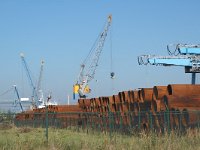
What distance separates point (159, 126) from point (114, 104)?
9059 millimetres

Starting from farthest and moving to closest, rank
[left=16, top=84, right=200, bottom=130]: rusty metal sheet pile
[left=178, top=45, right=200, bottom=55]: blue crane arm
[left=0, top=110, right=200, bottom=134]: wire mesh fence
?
[left=178, top=45, right=200, bottom=55]: blue crane arm < [left=16, top=84, right=200, bottom=130]: rusty metal sheet pile < [left=0, top=110, right=200, bottom=134]: wire mesh fence

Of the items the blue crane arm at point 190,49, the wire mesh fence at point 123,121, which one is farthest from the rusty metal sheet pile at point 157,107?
the blue crane arm at point 190,49

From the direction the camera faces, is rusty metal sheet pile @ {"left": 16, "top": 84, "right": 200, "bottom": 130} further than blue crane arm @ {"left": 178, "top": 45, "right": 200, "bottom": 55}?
No

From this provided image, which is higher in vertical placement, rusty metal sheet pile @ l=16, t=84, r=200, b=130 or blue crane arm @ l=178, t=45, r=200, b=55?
blue crane arm @ l=178, t=45, r=200, b=55

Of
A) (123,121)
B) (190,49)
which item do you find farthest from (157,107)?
(190,49)

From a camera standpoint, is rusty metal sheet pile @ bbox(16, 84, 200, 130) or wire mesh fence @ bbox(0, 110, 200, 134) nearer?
wire mesh fence @ bbox(0, 110, 200, 134)

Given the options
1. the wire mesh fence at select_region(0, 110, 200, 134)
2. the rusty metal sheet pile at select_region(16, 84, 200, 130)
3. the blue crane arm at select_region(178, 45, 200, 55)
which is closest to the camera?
the wire mesh fence at select_region(0, 110, 200, 134)

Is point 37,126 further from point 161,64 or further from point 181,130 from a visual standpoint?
point 161,64

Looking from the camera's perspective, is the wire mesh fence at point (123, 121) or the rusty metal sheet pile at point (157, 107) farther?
the rusty metal sheet pile at point (157, 107)

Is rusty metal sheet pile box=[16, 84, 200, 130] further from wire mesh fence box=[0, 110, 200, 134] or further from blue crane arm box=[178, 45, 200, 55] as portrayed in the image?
blue crane arm box=[178, 45, 200, 55]

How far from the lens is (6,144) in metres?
14.6

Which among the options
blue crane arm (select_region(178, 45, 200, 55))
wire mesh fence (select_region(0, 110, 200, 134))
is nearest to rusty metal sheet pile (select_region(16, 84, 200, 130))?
wire mesh fence (select_region(0, 110, 200, 134))

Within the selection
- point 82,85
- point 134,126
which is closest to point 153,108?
point 134,126

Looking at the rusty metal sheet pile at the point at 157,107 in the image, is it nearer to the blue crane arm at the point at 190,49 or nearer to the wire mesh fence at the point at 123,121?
the wire mesh fence at the point at 123,121
